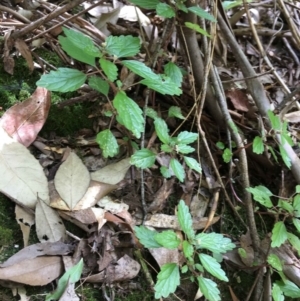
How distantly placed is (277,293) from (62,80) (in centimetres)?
94

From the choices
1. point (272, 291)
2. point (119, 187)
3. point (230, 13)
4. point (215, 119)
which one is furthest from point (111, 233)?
point (230, 13)

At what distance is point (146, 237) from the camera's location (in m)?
1.29

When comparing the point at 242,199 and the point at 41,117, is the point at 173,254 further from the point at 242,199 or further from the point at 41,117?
the point at 41,117

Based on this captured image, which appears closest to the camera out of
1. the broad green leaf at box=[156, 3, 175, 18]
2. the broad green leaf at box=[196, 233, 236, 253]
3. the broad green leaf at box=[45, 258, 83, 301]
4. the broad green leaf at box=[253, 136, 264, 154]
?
the broad green leaf at box=[45, 258, 83, 301]

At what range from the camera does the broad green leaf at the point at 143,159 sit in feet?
4.48

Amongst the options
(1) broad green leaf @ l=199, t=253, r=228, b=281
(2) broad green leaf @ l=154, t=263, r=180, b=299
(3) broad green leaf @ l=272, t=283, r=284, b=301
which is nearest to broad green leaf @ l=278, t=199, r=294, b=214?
(3) broad green leaf @ l=272, t=283, r=284, b=301

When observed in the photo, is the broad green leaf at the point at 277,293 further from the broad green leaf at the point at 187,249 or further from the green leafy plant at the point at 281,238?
the broad green leaf at the point at 187,249

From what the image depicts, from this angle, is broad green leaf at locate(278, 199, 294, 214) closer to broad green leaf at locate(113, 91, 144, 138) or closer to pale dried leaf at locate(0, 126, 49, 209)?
broad green leaf at locate(113, 91, 144, 138)

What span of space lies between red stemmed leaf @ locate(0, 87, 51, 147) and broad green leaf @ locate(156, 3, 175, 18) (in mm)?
A: 499

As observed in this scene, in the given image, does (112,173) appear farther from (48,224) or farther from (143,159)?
(48,224)

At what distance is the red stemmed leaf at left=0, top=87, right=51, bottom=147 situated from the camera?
147 cm

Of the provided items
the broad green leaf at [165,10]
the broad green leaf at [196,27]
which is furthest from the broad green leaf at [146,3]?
the broad green leaf at [196,27]

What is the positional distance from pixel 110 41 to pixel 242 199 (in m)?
0.78

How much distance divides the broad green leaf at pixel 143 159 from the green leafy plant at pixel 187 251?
0.18 m
